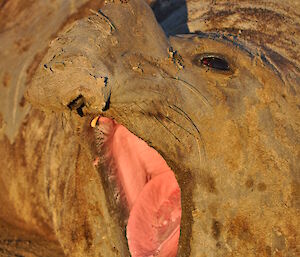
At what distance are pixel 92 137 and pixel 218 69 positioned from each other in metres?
0.58

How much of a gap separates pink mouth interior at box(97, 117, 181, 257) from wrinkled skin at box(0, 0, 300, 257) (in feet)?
0.31

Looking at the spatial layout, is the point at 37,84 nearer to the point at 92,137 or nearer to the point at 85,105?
the point at 85,105

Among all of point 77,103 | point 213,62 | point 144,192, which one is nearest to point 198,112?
point 213,62

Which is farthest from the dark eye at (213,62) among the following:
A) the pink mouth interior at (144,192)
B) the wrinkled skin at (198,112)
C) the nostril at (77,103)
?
the nostril at (77,103)

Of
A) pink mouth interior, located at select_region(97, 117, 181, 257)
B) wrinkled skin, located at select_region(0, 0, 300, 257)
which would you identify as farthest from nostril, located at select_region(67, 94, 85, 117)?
pink mouth interior, located at select_region(97, 117, 181, 257)

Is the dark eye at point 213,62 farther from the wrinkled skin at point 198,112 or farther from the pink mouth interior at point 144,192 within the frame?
the pink mouth interior at point 144,192

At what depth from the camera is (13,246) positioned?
3.45 metres

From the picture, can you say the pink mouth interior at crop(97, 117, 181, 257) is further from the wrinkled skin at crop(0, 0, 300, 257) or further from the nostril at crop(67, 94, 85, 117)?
the nostril at crop(67, 94, 85, 117)

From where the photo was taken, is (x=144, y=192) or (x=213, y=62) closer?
(x=213, y=62)

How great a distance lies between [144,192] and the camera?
242cm

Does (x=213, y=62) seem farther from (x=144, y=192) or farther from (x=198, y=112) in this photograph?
(x=144, y=192)

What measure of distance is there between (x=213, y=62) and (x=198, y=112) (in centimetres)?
28

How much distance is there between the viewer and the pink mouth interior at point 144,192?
2.27 meters

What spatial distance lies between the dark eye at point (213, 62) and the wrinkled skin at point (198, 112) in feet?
0.07
